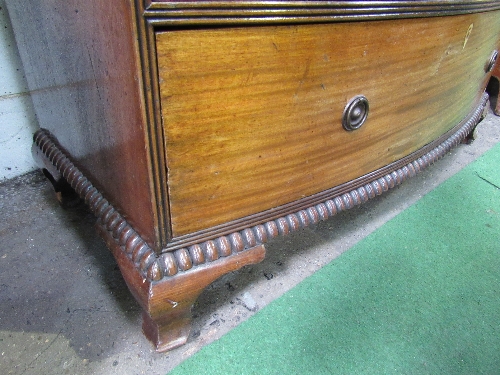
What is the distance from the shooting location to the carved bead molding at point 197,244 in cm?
58

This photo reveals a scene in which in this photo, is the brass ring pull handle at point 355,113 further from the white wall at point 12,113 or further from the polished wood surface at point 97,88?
the white wall at point 12,113

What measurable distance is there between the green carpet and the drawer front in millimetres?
251

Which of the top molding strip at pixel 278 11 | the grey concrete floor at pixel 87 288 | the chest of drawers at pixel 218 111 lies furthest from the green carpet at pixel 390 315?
the top molding strip at pixel 278 11

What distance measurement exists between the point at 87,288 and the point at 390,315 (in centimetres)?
63

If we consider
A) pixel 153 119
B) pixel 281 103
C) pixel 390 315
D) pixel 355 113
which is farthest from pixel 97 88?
pixel 390 315

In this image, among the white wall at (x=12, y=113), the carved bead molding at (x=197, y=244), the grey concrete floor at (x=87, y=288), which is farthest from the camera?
the white wall at (x=12, y=113)

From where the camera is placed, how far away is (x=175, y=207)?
549mm

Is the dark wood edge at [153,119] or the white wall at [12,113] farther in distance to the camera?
the white wall at [12,113]

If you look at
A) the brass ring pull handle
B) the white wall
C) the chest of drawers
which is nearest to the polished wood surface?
the chest of drawers

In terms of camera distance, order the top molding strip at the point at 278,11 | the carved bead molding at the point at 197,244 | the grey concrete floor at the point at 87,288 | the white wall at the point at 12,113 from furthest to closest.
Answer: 1. the white wall at the point at 12,113
2. the grey concrete floor at the point at 87,288
3. the carved bead molding at the point at 197,244
4. the top molding strip at the point at 278,11

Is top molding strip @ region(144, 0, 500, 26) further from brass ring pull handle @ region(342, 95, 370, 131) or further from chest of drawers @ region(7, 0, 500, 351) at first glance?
brass ring pull handle @ region(342, 95, 370, 131)

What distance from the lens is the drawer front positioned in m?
0.48

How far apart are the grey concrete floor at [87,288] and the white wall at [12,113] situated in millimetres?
57

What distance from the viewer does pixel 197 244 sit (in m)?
0.60
